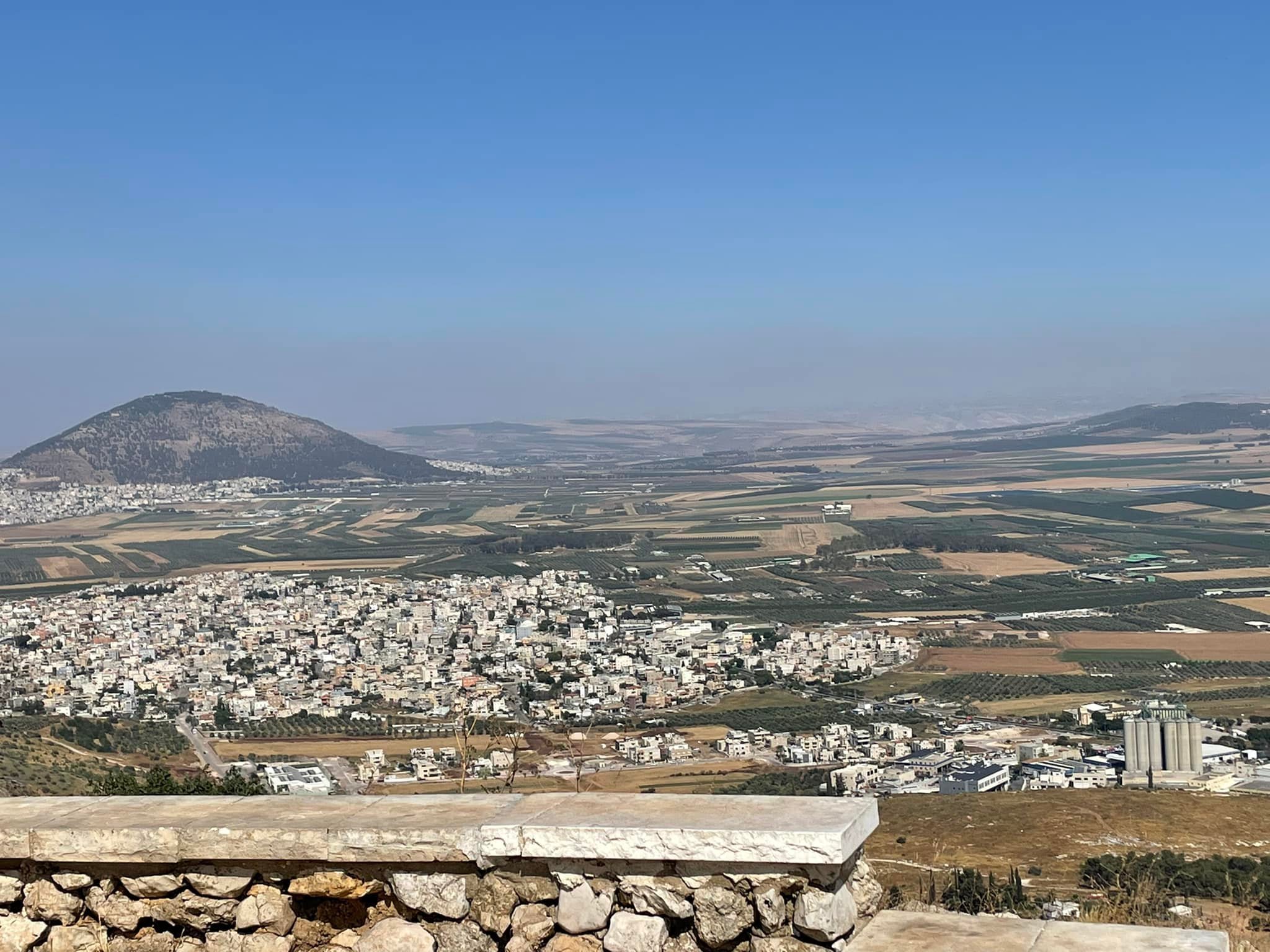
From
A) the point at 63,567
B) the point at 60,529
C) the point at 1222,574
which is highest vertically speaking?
the point at 60,529

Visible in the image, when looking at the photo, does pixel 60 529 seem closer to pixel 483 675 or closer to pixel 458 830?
pixel 483 675

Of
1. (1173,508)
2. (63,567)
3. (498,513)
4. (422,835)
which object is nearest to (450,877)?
(422,835)

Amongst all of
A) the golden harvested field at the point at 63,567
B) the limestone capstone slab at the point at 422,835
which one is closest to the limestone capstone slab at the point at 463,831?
the limestone capstone slab at the point at 422,835

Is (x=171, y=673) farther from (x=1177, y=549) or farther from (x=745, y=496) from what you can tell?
(x=745, y=496)

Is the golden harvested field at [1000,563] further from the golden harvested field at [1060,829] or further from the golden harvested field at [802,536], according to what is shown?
the golden harvested field at [1060,829]

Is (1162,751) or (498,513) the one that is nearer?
(1162,751)

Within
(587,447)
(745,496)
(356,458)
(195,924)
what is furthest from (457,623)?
(587,447)
